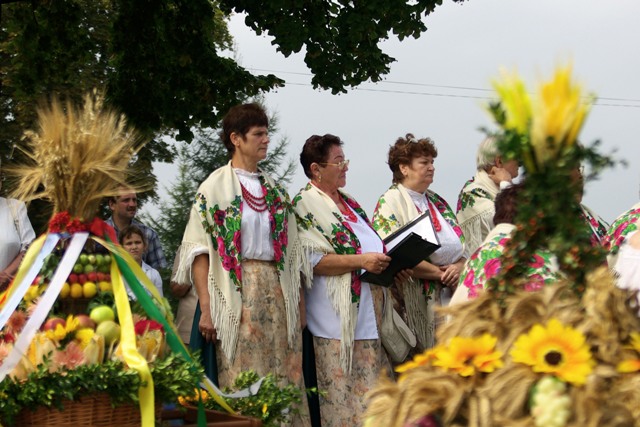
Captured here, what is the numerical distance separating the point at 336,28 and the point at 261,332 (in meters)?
6.95

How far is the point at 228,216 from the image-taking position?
21.7 feet

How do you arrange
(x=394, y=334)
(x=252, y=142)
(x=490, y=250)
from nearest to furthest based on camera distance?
1. (x=490, y=250)
2. (x=252, y=142)
3. (x=394, y=334)

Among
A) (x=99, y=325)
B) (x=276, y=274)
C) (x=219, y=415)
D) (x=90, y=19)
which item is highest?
(x=90, y=19)

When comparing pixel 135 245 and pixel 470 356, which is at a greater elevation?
pixel 135 245

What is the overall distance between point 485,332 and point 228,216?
12.7 feet

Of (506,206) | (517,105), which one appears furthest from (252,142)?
(517,105)

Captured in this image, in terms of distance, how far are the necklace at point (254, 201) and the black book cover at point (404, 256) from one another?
88cm

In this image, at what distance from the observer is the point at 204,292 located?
6.62m

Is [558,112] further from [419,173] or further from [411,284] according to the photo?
[419,173]

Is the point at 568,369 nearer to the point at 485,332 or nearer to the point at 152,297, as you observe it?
the point at 485,332

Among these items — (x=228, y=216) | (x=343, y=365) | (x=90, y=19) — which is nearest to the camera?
(x=228, y=216)

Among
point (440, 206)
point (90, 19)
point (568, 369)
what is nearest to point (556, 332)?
point (568, 369)

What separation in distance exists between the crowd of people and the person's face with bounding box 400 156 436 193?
1 cm

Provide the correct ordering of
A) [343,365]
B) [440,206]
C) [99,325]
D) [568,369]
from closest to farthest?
1. [568,369]
2. [99,325]
3. [343,365]
4. [440,206]
